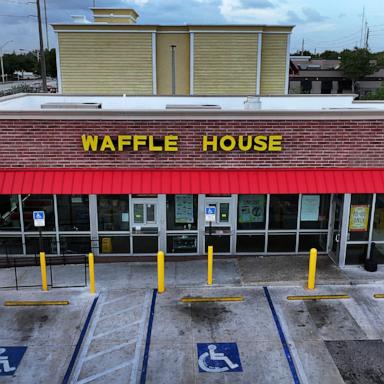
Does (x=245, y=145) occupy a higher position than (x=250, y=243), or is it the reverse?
(x=245, y=145)

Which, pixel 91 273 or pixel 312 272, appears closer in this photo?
pixel 91 273

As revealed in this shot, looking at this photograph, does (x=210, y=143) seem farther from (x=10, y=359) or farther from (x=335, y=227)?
(x=10, y=359)

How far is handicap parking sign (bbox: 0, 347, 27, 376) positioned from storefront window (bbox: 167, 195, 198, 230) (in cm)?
623

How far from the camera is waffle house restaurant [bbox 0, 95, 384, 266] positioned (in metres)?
13.2

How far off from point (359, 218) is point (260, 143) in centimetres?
413

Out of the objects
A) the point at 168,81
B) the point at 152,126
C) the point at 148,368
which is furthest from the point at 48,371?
the point at 168,81

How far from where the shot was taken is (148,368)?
31.4ft

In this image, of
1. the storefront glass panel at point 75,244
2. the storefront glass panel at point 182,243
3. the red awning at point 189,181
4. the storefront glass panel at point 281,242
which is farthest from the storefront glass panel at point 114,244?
the storefront glass panel at point 281,242

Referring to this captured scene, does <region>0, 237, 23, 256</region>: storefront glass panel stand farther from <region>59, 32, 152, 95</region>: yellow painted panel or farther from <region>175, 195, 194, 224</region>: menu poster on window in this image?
<region>59, 32, 152, 95</region>: yellow painted panel

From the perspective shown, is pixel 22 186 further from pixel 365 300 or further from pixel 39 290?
pixel 365 300

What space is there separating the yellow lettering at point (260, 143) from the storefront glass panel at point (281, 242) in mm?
3246

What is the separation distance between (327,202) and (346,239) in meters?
1.42

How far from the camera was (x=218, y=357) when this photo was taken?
9.93m

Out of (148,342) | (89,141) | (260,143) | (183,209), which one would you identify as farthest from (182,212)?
(148,342)
